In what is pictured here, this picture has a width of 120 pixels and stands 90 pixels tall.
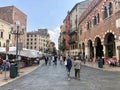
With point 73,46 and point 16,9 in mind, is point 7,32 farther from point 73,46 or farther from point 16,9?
point 73,46

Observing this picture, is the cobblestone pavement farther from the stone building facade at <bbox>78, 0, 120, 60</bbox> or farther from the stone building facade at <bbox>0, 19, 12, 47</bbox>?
the stone building facade at <bbox>0, 19, 12, 47</bbox>

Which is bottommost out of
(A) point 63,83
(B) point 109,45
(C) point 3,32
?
(A) point 63,83

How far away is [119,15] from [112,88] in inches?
730

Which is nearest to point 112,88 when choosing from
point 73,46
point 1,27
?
point 1,27

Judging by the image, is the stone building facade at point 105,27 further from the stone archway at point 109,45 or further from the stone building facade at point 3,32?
the stone building facade at point 3,32

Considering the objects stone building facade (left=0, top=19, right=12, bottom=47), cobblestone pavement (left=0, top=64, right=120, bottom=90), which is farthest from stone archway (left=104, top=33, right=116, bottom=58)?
stone building facade (left=0, top=19, right=12, bottom=47)

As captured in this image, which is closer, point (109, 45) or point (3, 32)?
point (109, 45)

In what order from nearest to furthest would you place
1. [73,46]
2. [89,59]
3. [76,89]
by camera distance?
[76,89]
[89,59]
[73,46]

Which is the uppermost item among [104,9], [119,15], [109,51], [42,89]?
[104,9]

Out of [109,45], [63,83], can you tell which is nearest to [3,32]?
[109,45]

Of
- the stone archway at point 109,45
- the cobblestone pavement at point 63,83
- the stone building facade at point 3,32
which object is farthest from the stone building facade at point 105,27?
the stone building facade at point 3,32

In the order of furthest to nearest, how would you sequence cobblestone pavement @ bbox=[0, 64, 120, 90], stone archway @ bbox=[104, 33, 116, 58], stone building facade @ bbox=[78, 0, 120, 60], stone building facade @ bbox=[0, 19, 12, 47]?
stone building facade @ bbox=[0, 19, 12, 47] → stone archway @ bbox=[104, 33, 116, 58] → stone building facade @ bbox=[78, 0, 120, 60] → cobblestone pavement @ bbox=[0, 64, 120, 90]

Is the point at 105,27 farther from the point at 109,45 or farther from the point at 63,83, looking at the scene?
the point at 63,83

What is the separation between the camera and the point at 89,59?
143 feet
